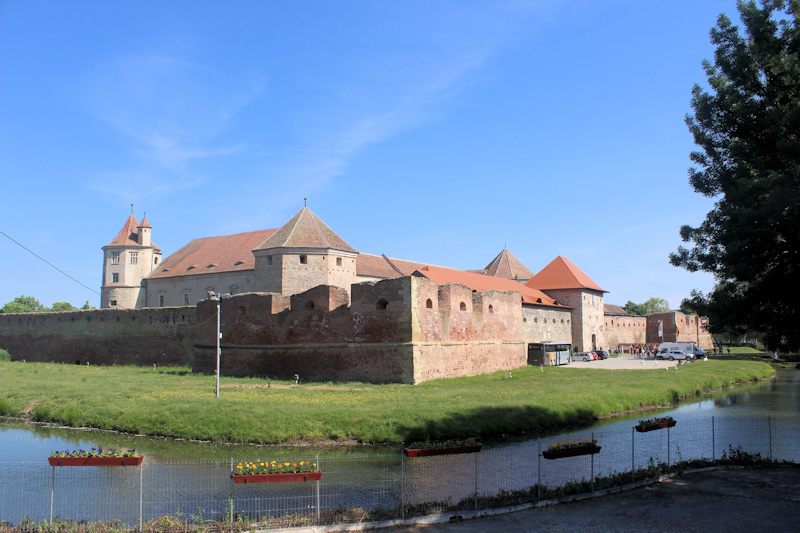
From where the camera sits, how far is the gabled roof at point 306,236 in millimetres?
38625

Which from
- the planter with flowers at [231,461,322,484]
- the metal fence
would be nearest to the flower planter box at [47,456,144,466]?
the metal fence

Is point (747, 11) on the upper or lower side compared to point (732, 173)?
upper

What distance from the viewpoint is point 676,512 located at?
9305 mm

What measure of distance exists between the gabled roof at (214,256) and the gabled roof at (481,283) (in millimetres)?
14862

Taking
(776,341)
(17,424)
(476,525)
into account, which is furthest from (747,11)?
(17,424)

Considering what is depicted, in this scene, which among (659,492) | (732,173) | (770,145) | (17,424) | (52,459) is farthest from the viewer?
(17,424)

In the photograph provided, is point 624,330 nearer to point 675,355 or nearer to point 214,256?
point 675,355

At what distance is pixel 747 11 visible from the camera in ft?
45.5

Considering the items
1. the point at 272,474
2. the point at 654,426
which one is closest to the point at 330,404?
the point at 654,426

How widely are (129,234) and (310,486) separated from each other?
51.5m

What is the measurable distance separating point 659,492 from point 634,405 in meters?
13.8

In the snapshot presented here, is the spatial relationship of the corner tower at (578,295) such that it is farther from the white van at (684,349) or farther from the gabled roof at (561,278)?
the white van at (684,349)

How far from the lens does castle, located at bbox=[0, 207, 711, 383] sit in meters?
26.7

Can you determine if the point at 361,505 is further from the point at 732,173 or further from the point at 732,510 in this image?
the point at 732,173
